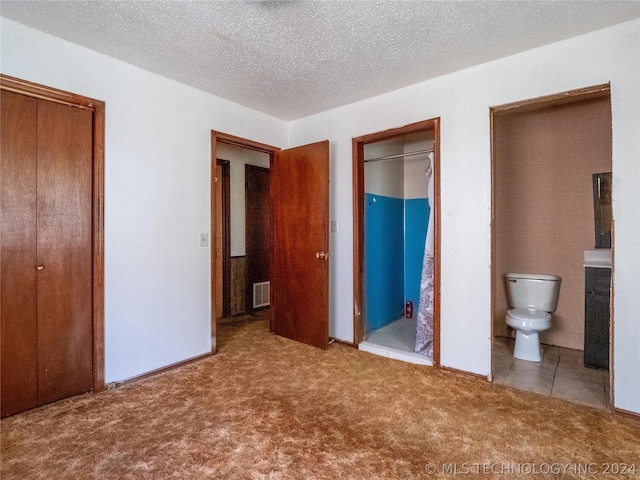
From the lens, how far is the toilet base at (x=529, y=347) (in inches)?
111

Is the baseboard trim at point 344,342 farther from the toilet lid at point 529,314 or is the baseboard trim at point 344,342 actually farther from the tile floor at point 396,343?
the toilet lid at point 529,314

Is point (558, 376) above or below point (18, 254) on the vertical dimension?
below

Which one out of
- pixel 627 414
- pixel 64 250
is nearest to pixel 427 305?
pixel 627 414

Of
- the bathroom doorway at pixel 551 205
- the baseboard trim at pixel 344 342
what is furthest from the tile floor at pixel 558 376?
the baseboard trim at pixel 344 342

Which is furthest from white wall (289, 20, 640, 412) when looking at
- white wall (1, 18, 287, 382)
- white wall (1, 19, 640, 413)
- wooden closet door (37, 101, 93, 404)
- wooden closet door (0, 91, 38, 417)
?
wooden closet door (0, 91, 38, 417)

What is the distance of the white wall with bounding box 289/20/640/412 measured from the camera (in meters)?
1.95

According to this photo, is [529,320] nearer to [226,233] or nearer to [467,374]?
[467,374]

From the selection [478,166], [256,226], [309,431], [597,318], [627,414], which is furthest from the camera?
[256,226]

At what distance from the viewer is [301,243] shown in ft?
10.8

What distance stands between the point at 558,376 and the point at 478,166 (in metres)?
1.72

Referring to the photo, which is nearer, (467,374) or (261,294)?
(467,374)

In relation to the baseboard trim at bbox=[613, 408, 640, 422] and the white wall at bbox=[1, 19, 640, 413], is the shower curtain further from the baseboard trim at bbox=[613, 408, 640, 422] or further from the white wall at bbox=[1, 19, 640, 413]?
the baseboard trim at bbox=[613, 408, 640, 422]

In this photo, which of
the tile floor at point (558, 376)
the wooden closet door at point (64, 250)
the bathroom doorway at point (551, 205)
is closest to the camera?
the wooden closet door at point (64, 250)

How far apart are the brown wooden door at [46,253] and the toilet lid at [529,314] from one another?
3.36 m
